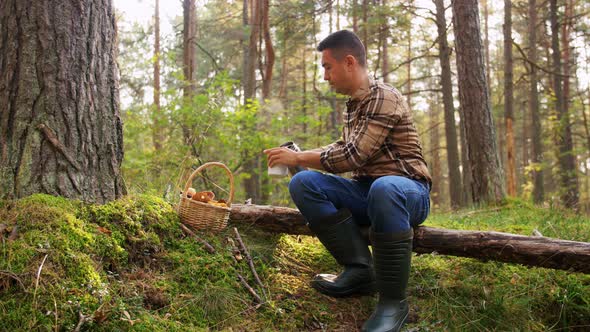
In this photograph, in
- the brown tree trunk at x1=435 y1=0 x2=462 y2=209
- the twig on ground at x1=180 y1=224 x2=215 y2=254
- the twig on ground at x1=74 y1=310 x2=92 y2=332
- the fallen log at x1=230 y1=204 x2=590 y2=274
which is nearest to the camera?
the twig on ground at x1=74 y1=310 x2=92 y2=332

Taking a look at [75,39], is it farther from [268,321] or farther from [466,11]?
[466,11]

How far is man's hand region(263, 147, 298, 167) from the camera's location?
2.92 meters

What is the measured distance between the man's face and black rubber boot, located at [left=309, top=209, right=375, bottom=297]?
85cm

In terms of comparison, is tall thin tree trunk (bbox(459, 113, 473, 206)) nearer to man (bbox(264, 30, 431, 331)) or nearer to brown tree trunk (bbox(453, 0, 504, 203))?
brown tree trunk (bbox(453, 0, 504, 203))

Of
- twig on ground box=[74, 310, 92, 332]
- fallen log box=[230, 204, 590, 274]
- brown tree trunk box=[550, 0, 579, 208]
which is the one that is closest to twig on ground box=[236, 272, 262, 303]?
twig on ground box=[74, 310, 92, 332]

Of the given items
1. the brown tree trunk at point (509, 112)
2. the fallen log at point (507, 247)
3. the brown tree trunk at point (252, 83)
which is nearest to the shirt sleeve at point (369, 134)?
the fallen log at point (507, 247)

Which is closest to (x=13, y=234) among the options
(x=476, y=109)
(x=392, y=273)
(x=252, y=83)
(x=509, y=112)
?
(x=392, y=273)

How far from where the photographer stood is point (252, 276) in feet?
9.76

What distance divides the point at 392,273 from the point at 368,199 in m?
0.44

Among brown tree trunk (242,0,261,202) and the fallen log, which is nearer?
the fallen log

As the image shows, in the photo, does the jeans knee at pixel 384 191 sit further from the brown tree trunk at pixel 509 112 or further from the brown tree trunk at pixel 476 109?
the brown tree trunk at pixel 509 112

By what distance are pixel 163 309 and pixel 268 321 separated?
1.95ft

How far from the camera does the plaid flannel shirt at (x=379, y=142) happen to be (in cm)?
274

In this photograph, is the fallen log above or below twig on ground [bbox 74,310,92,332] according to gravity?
above
